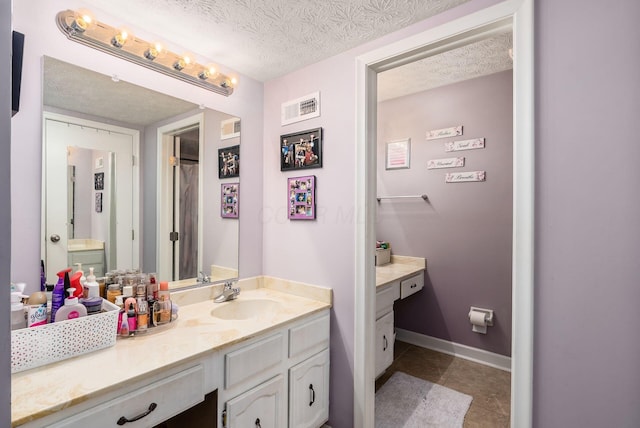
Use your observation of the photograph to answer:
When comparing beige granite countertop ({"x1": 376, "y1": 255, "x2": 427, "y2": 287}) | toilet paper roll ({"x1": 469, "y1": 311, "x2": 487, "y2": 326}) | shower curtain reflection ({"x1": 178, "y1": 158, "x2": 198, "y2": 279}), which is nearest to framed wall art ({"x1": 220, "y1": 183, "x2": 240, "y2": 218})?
shower curtain reflection ({"x1": 178, "y1": 158, "x2": 198, "y2": 279})

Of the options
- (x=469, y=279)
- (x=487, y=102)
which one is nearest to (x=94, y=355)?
(x=469, y=279)

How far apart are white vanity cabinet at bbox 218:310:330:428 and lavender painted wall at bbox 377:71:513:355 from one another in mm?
1552

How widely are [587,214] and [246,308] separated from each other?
1.74 metres

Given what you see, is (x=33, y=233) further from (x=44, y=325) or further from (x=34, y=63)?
(x=34, y=63)

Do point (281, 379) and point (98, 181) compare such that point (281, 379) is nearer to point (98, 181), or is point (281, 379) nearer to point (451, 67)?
point (98, 181)

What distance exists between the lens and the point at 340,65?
1.82 m

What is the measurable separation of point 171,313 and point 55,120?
3.32ft

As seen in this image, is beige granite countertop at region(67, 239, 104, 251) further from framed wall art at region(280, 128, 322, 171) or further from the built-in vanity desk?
the built-in vanity desk

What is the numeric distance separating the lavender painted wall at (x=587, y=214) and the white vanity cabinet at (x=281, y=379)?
1.03m

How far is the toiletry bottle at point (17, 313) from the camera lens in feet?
3.44

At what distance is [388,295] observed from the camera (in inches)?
91.1

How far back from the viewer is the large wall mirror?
1.35 m

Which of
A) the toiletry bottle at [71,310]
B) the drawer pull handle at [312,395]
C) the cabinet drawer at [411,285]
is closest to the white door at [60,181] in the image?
the toiletry bottle at [71,310]

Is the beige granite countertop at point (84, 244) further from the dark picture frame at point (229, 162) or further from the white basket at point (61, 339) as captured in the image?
the dark picture frame at point (229, 162)
